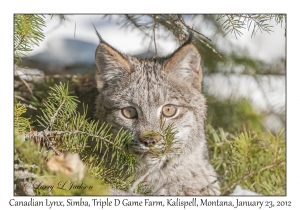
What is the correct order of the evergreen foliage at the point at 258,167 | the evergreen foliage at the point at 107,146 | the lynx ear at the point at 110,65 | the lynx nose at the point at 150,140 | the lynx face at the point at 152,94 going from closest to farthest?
the evergreen foliage at the point at 107,146 < the lynx nose at the point at 150,140 < the evergreen foliage at the point at 258,167 < the lynx face at the point at 152,94 < the lynx ear at the point at 110,65

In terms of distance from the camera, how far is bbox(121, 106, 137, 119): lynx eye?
328 cm

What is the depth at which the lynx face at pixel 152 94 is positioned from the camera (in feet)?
10.6

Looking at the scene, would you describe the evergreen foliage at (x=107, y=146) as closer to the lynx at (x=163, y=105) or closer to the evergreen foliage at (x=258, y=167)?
the evergreen foliage at (x=258, y=167)

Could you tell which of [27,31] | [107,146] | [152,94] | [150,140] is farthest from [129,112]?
[27,31]

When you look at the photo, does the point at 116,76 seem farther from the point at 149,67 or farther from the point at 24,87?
the point at 24,87

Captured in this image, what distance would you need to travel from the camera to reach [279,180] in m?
3.18

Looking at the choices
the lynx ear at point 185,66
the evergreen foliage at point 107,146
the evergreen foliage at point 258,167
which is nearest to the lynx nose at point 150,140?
the evergreen foliage at point 107,146

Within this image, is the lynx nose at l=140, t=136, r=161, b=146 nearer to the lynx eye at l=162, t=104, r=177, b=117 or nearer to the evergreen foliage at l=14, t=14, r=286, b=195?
the evergreen foliage at l=14, t=14, r=286, b=195

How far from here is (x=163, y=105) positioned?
328 centimetres

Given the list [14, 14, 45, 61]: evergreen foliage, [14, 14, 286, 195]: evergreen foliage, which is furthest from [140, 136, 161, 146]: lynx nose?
[14, 14, 45, 61]: evergreen foliage

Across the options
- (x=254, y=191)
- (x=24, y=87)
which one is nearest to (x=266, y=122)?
(x=254, y=191)

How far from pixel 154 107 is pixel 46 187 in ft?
3.54

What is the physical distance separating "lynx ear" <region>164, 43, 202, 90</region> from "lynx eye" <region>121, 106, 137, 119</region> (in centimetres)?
46
